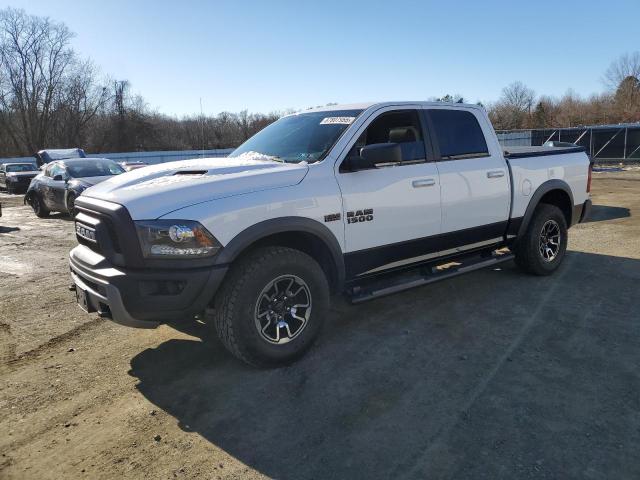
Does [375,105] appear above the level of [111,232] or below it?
above

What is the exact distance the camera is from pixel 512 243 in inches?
217

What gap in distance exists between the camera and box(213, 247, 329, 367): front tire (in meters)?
3.41

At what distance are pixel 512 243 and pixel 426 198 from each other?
1.70 metres

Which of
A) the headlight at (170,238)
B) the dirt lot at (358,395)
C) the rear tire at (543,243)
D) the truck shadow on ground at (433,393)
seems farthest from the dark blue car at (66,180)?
the rear tire at (543,243)

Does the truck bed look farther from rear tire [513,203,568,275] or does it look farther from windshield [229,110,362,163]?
windshield [229,110,362,163]

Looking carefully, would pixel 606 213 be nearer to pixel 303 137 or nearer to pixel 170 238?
pixel 303 137

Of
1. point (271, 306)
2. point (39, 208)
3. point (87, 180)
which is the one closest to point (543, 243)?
point (271, 306)

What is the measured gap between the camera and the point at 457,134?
489 cm

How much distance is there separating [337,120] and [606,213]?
27.3 ft

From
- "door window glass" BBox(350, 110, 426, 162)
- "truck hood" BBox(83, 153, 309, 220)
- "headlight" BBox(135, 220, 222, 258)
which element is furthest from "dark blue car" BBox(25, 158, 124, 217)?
"headlight" BBox(135, 220, 222, 258)

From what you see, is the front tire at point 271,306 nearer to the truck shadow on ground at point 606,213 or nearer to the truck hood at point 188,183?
the truck hood at point 188,183

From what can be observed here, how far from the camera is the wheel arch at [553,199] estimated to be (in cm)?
549

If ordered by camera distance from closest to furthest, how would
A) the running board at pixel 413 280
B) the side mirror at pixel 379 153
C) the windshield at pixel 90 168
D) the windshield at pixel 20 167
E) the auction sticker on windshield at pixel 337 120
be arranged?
the side mirror at pixel 379 153
the running board at pixel 413 280
the auction sticker on windshield at pixel 337 120
the windshield at pixel 90 168
the windshield at pixel 20 167

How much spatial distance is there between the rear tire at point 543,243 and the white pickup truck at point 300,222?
209 millimetres
